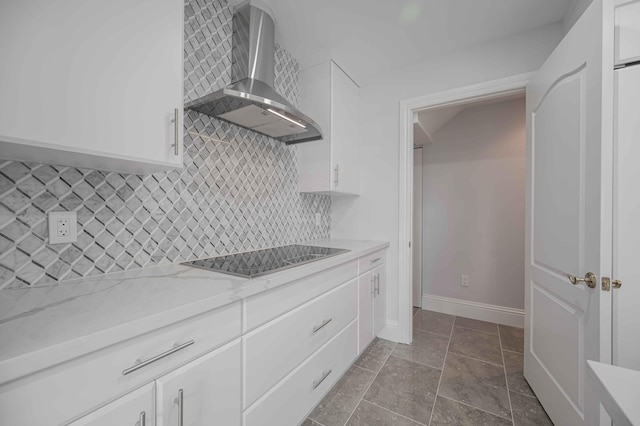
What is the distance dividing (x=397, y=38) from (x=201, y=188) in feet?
5.90

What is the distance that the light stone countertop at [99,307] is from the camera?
1.66 feet

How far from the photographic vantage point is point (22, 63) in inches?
26.4

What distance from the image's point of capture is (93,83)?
796mm

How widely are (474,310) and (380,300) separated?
4.61 ft

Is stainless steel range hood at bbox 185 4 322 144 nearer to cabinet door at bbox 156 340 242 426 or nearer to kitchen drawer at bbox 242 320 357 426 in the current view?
cabinet door at bbox 156 340 242 426

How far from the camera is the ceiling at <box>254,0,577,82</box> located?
5.24 feet

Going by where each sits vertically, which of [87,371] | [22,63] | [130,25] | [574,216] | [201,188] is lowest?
[87,371]

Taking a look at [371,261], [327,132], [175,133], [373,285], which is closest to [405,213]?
[371,261]

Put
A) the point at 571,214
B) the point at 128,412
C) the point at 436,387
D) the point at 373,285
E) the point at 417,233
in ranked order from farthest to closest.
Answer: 1. the point at 417,233
2. the point at 373,285
3. the point at 436,387
4. the point at 571,214
5. the point at 128,412

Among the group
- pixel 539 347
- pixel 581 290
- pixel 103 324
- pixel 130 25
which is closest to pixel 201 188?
pixel 130 25

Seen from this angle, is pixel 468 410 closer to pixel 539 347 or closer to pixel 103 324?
pixel 539 347

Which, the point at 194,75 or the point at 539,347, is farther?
the point at 539,347

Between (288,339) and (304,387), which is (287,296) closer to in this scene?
(288,339)

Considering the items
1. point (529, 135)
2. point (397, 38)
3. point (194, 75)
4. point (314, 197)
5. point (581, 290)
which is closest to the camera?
point (581, 290)
